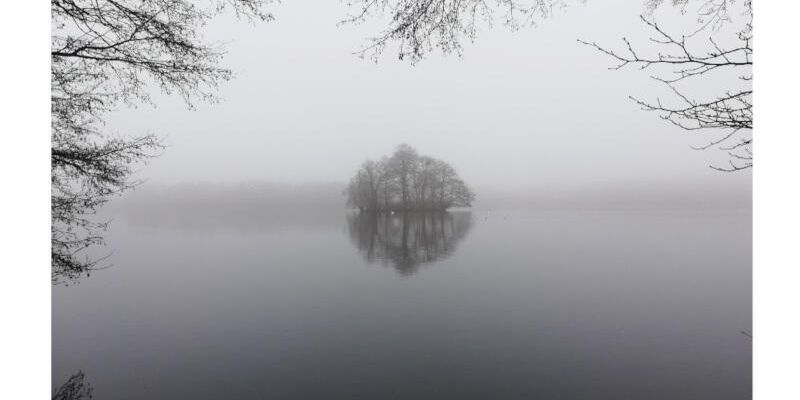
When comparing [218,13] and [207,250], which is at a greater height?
[218,13]

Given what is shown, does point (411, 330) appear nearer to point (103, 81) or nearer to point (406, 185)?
point (103, 81)

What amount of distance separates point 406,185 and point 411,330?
38.8 m

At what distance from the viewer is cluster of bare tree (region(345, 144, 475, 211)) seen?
155 feet

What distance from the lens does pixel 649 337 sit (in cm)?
886

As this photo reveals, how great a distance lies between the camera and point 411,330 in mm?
9156

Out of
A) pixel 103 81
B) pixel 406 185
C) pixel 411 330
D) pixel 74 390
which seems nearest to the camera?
pixel 103 81

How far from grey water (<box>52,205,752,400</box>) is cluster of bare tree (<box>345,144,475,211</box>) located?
2861 cm

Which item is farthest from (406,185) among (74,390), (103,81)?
(103,81)

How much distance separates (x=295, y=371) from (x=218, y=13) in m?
5.89

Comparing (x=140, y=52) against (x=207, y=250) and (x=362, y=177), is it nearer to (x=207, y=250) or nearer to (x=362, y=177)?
(x=207, y=250)

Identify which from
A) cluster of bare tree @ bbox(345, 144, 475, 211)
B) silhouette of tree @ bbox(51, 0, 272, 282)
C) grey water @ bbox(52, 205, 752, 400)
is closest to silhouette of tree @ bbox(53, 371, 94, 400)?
grey water @ bbox(52, 205, 752, 400)
